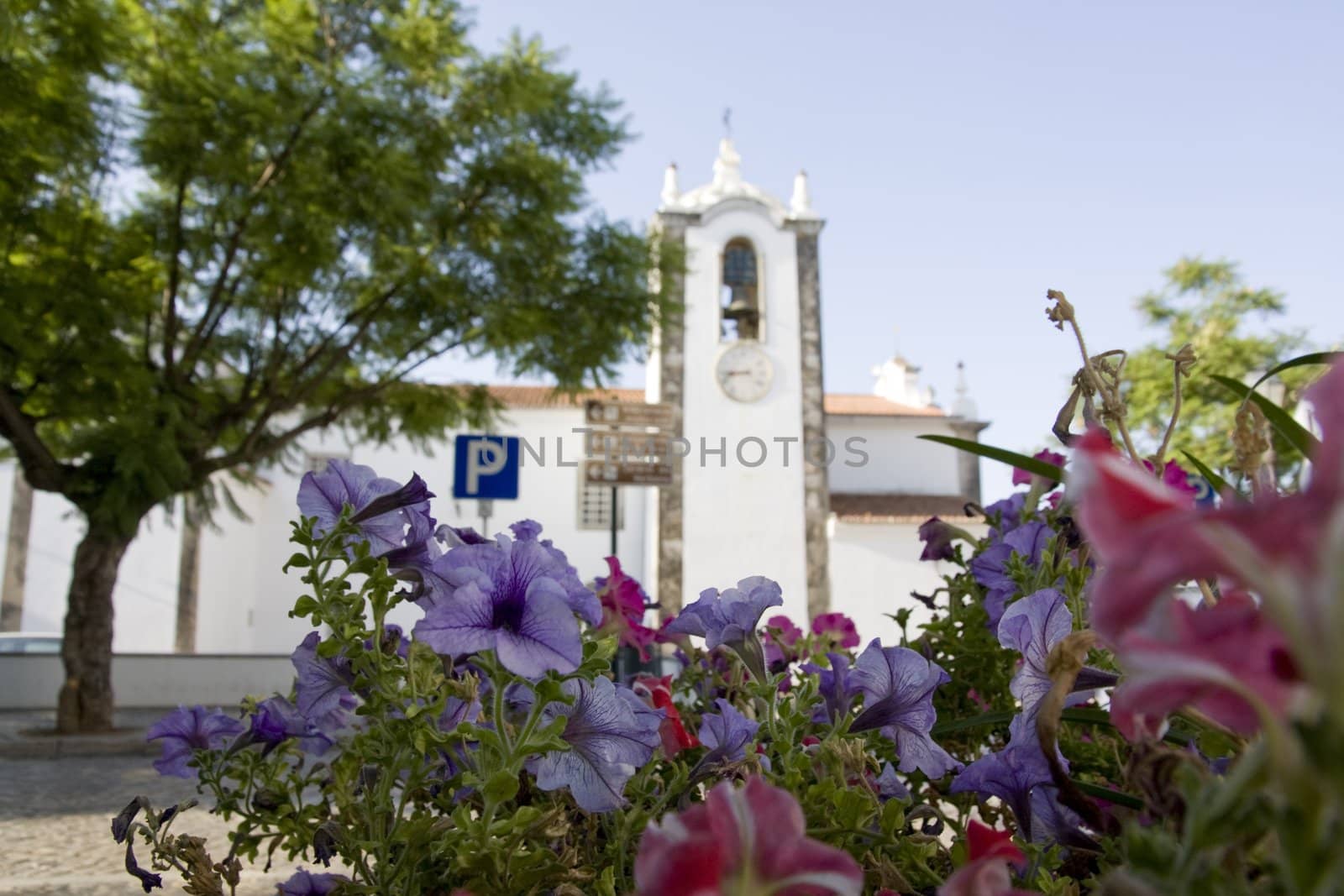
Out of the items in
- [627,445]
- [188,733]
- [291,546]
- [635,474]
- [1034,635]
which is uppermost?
[627,445]

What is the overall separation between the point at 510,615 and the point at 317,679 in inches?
14.7

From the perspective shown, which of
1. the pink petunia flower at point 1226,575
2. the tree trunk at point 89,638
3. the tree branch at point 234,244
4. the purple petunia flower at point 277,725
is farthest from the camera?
the tree trunk at point 89,638

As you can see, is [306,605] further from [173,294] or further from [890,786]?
[173,294]

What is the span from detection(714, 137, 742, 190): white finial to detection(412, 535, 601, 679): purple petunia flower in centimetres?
2244

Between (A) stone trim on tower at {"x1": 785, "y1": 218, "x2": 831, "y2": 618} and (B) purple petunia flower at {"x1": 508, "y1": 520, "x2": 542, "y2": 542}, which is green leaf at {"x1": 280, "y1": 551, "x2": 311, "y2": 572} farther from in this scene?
(A) stone trim on tower at {"x1": 785, "y1": 218, "x2": 831, "y2": 618}

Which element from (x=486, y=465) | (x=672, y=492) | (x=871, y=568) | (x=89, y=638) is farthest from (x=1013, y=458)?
(x=871, y=568)

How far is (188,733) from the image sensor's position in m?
1.23

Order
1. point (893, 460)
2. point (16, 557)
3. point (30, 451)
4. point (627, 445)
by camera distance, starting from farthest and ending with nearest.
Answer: point (893, 460) → point (16, 557) → point (627, 445) → point (30, 451)

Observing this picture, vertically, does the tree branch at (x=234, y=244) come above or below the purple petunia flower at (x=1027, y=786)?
above

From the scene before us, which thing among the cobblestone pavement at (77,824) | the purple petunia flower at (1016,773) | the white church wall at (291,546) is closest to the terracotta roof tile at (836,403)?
the white church wall at (291,546)

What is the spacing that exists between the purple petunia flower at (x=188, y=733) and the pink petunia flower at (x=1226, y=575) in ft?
3.81

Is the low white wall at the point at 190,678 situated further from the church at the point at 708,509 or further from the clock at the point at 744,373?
the clock at the point at 744,373

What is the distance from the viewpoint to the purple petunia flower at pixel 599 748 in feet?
2.63

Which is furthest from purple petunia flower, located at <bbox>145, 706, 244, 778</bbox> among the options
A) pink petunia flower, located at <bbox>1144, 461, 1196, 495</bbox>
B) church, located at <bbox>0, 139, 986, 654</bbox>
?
church, located at <bbox>0, 139, 986, 654</bbox>
